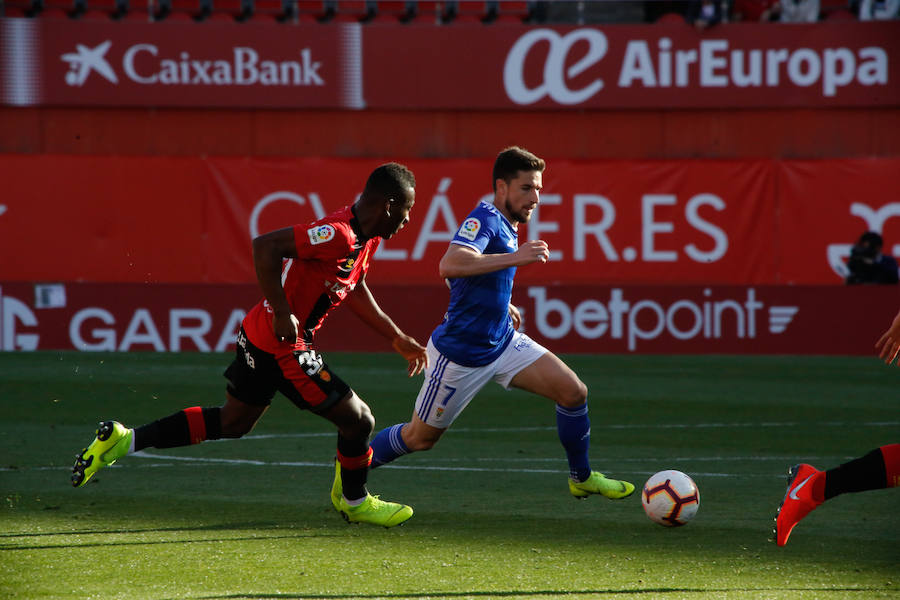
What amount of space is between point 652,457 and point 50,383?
714 cm

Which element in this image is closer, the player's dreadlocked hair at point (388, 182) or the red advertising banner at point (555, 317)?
the player's dreadlocked hair at point (388, 182)

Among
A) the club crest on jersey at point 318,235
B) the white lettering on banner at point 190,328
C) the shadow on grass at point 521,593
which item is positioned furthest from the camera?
the white lettering on banner at point 190,328

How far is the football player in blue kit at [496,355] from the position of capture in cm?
624

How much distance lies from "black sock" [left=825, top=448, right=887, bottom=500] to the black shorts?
2.24 metres

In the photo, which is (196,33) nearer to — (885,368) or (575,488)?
(885,368)

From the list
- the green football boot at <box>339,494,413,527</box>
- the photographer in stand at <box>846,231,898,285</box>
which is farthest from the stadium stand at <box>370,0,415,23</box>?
the green football boot at <box>339,494,413,527</box>

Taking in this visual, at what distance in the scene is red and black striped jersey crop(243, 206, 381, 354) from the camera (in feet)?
18.6

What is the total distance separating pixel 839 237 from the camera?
1944 centimetres

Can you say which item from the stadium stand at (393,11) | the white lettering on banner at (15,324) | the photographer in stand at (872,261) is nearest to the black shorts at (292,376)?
the white lettering on banner at (15,324)

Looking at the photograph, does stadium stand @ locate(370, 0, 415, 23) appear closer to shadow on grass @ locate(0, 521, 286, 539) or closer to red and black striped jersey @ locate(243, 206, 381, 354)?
red and black striped jersey @ locate(243, 206, 381, 354)

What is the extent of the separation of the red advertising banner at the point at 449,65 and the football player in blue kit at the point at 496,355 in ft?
46.5

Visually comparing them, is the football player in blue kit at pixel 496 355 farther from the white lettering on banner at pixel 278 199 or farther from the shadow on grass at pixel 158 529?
the white lettering on banner at pixel 278 199

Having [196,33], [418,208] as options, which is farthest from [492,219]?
[196,33]

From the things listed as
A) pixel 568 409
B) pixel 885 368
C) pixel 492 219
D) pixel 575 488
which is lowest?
pixel 885 368
